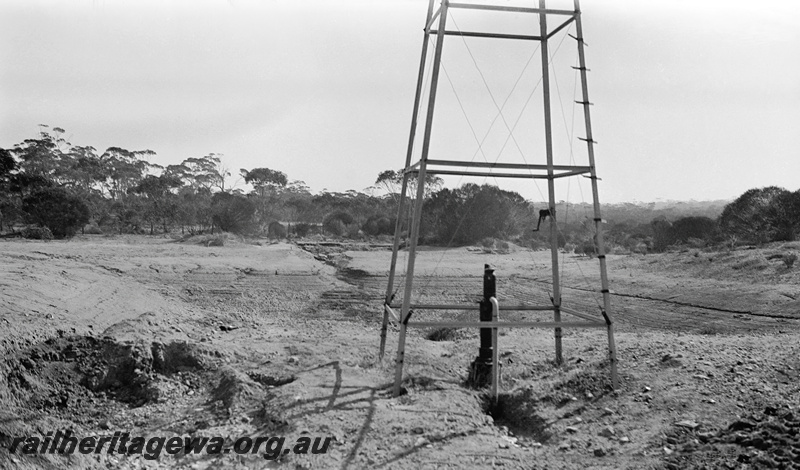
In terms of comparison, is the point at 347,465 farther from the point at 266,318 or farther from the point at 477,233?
the point at 477,233

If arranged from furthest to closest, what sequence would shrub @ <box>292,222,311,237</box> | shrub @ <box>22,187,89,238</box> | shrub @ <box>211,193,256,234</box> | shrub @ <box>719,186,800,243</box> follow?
1. shrub @ <box>292,222,311,237</box>
2. shrub @ <box>211,193,256,234</box>
3. shrub @ <box>22,187,89,238</box>
4. shrub @ <box>719,186,800,243</box>

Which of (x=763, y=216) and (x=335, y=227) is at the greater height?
(x=763, y=216)

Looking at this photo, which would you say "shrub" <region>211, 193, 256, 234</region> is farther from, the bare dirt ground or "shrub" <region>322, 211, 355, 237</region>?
the bare dirt ground

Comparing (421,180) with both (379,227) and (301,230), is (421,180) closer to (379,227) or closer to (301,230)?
(379,227)

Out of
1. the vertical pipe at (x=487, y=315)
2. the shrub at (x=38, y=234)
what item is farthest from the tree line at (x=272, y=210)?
the vertical pipe at (x=487, y=315)

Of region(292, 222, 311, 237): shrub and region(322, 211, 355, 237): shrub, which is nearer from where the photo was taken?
region(292, 222, 311, 237): shrub

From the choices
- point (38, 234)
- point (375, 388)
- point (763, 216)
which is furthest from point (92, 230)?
point (763, 216)

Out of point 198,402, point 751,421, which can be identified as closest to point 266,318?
point 198,402

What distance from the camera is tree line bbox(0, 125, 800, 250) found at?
1098 inches

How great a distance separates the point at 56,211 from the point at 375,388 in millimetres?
27241

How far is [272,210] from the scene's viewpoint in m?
56.8

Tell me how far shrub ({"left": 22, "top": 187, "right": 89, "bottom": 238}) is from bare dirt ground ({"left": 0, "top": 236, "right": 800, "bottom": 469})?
1877cm

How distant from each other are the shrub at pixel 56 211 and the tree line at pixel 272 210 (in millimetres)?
52

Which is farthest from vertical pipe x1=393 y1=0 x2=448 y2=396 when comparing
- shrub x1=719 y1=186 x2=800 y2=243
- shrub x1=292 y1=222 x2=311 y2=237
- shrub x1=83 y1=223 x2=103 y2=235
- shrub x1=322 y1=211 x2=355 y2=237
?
shrub x1=292 y1=222 x2=311 y2=237
